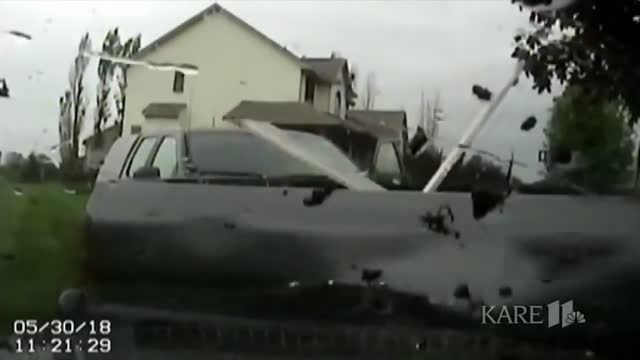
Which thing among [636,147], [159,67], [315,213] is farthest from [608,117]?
[159,67]

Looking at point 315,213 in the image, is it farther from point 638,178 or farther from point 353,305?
point 638,178

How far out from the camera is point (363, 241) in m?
2.64

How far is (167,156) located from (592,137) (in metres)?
1.29

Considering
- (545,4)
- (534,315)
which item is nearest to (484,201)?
(534,315)

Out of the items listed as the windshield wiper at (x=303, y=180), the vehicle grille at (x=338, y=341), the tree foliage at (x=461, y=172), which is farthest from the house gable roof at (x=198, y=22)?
the vehicle grille at (x=338, y=341)

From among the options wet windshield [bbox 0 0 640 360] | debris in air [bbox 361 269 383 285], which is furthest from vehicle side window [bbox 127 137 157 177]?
debris in air [bbox 361 269 383 285]

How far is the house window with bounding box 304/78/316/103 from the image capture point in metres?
2.65

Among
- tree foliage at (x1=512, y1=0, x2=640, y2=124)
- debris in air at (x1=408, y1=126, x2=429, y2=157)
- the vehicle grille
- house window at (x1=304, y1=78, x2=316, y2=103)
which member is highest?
tree foliage at (x1=512, y1=0, x2=640, y2=124)

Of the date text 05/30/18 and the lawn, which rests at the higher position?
the lawn

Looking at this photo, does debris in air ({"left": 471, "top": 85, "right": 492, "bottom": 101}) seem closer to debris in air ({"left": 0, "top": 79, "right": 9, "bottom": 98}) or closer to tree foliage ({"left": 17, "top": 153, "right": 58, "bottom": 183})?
tree foliage ({"left": 17, "top": 153, "right": 58, "bottom": 183})

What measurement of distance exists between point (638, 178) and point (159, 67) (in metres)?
1.49

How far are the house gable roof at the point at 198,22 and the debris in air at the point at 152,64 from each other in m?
0.03

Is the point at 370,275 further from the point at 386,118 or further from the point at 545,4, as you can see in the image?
the point at 545,4

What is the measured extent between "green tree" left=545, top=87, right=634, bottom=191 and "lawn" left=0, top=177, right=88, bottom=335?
1.48 metres
